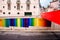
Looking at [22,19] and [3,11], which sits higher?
[3,11]

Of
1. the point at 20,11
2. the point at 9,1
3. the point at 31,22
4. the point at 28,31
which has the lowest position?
the point at 28,31

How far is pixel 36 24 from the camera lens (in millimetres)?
4684

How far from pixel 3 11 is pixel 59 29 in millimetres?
2017

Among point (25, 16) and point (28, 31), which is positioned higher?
point (25, 16)

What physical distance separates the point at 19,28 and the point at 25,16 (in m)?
0.47

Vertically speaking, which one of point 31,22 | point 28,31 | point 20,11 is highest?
point 20,11

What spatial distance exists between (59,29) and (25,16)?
4.11ft

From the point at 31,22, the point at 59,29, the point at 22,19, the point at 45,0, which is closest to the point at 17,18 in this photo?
the point at 22,19

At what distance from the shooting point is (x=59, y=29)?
462 centimetres

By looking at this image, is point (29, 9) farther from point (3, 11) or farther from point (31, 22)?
point (3, 11)

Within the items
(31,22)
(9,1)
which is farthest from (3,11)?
(31,22)

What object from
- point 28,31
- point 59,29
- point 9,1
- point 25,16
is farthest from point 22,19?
point 59,29

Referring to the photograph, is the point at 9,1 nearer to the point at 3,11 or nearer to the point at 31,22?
the point at 3,11

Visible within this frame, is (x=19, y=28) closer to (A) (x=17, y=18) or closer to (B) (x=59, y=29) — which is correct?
(A) (x=17, y=18)
